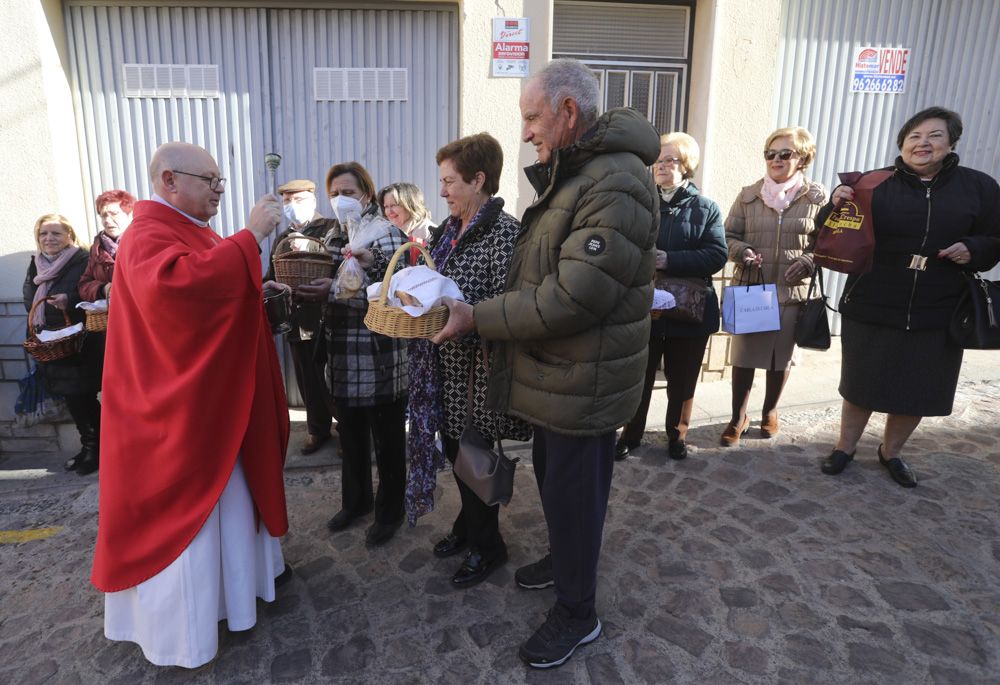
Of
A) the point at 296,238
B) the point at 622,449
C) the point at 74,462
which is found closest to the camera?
the point at 296,238

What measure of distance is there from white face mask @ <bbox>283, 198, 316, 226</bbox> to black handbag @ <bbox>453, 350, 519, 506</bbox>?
212cm

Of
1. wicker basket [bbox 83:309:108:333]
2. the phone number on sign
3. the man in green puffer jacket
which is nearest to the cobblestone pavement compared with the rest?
the man in green puffer jacket

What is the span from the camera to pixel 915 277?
3643 mm

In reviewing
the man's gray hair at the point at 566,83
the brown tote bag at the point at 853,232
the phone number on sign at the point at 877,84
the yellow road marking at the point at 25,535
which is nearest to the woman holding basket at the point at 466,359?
the man's gray hair at the point at 566,83

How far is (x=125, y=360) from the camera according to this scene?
2393mm

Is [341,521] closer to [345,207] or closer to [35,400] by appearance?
[345,207]

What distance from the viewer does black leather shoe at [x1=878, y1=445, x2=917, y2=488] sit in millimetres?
3930

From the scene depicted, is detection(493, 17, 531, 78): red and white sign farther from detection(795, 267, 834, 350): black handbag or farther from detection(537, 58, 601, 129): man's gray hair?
detection(537, 58, 601, 129): man's gray hair

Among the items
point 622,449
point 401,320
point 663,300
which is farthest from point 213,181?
point 622,449

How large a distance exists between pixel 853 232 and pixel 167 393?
3541 mm

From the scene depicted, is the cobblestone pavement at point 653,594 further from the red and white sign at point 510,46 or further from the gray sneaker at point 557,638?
the red and white sign at point 510,46

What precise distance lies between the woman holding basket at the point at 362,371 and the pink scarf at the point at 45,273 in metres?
2.09

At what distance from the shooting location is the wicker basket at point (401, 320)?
2.29m

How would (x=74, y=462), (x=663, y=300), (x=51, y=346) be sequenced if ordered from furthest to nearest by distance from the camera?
(x=74, y=462), (x=51, y=346), (x=663, y=300)
